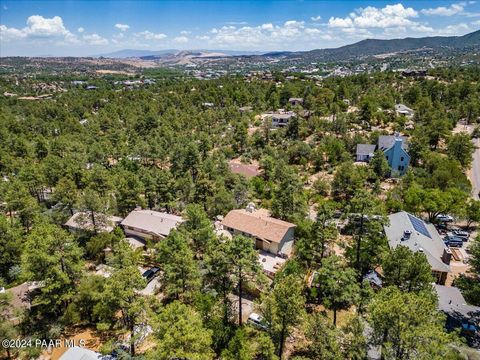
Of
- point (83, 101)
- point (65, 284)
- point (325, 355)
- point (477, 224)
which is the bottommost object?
point (477, 224)

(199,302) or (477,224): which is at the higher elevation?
(199,302)

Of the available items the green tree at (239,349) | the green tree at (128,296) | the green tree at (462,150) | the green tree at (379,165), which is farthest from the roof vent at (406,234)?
the green tree at (462,150)

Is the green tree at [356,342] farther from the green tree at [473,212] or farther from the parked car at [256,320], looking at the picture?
the green tree at [473,212]

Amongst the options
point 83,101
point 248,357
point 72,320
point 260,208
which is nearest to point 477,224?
point 260,208

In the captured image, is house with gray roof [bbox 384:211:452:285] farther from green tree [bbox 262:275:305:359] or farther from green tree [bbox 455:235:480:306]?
green tree [bbox 262:275:305:359]

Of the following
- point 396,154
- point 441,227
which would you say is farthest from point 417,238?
point 396,154

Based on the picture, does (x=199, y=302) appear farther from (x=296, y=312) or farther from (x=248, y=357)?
(x=296, y=312)
